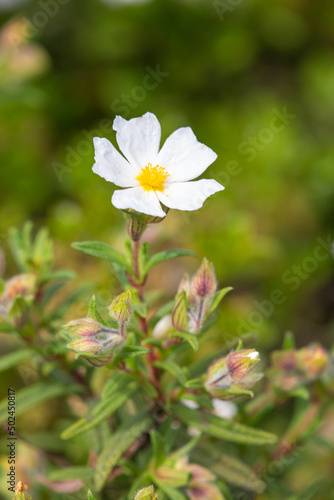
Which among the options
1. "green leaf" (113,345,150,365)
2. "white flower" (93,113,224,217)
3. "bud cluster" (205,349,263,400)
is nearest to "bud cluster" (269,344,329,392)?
"bud cluster" (205,349,263,400)

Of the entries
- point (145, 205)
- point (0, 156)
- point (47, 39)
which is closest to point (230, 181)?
point (0, 156)

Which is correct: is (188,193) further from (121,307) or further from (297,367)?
(297,367)

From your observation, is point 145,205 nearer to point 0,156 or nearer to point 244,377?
point 244,377

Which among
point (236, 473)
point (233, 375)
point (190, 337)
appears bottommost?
point (236, 473)

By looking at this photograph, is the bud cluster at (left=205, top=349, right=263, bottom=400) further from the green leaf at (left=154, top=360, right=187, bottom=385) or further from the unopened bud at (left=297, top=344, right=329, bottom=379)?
the unopened bud at (left=297, top=344, right=329, bottom=379)

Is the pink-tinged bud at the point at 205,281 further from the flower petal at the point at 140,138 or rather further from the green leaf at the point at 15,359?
the green leaf at the point at 15,359

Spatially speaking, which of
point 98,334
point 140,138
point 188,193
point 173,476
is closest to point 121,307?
point 98,334
